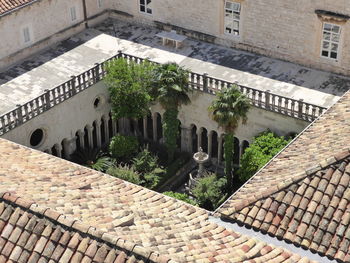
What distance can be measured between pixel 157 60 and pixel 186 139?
522cm

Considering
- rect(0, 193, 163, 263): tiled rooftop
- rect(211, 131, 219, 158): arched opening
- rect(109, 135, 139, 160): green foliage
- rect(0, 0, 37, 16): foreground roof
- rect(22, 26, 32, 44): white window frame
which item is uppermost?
rect(0, 193, 163, 263): tiled rooftop

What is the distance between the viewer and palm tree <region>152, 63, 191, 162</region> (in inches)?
1624

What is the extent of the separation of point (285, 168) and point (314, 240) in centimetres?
Answer: 427

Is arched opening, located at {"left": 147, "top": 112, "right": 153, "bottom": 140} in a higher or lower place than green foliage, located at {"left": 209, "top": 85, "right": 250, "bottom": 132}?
lower

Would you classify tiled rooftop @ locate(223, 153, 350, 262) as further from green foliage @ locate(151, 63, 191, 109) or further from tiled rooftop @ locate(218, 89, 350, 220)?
green foliage @ locate(151, 63, 191, 109)

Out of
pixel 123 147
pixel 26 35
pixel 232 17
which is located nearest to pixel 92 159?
pixel 123 147

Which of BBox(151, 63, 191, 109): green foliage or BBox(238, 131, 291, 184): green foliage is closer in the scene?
BBox(238, 131, 291, 184): green foliage

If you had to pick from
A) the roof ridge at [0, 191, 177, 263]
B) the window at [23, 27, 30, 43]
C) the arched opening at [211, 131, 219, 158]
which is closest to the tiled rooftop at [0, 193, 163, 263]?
the roof ridge at [0, 191, 177, 263]

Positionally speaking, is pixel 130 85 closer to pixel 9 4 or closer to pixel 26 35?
pixel 26 35

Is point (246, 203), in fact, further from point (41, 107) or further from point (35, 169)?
point (41, 107)

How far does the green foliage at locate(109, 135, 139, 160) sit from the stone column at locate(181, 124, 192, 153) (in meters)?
3.13

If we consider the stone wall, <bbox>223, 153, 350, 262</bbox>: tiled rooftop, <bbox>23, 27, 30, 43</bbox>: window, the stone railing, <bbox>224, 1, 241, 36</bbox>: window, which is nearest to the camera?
<bbox>223, 153, 350, 262</bbox>: tiled rooftop

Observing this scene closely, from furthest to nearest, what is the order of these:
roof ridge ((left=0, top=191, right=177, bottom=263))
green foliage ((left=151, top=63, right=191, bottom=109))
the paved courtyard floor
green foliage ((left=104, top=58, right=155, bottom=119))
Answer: green foliage ((left=104, top=58, right=155, bottom=119)), the paved courtyard floor, green foliage ((left=151, top=63, right=191, bottom=109)), roof ridge ((left=0, top=191, right=177, bottom=263))

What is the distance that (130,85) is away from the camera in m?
42.4
